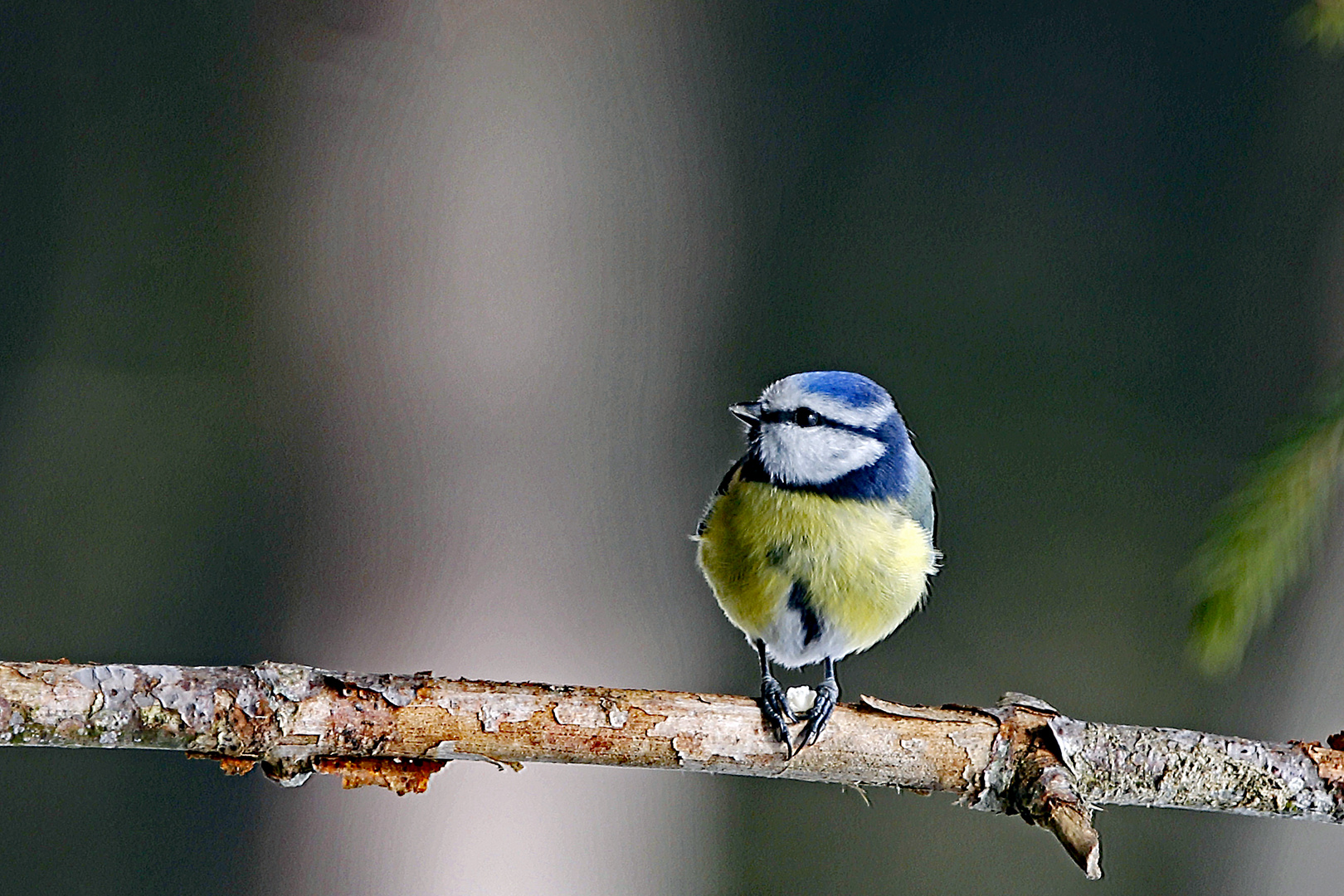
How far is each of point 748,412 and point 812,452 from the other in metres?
0.04

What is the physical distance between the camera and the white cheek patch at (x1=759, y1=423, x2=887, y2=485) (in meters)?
0.59

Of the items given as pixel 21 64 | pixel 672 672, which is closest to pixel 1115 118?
pixel 672 672

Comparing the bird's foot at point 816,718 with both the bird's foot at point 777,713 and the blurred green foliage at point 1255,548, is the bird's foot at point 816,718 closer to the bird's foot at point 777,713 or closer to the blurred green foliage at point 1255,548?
the bird's foot at point 777,713

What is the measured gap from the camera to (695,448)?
106 cm

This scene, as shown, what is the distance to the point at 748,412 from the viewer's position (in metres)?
0.58

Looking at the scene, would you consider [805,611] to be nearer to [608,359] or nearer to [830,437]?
[830,437]

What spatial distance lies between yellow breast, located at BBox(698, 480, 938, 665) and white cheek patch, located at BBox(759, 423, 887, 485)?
0.4 inches

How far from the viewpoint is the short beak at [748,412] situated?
0.58 m

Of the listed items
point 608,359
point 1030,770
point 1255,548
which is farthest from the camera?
point 608,359

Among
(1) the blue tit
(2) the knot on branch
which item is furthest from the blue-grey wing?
(2) the knot on branch

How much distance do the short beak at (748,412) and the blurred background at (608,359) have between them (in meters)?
0.40

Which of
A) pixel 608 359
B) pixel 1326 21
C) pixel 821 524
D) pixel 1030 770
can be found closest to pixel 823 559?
pixel 821 524

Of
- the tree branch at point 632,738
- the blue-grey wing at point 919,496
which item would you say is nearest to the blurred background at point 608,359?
the blue-grey wing at point 919,496

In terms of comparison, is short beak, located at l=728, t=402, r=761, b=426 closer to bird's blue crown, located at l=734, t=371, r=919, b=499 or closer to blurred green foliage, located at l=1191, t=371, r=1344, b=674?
bird's blue crown, located at l=734, t=371, r=919, b=499
